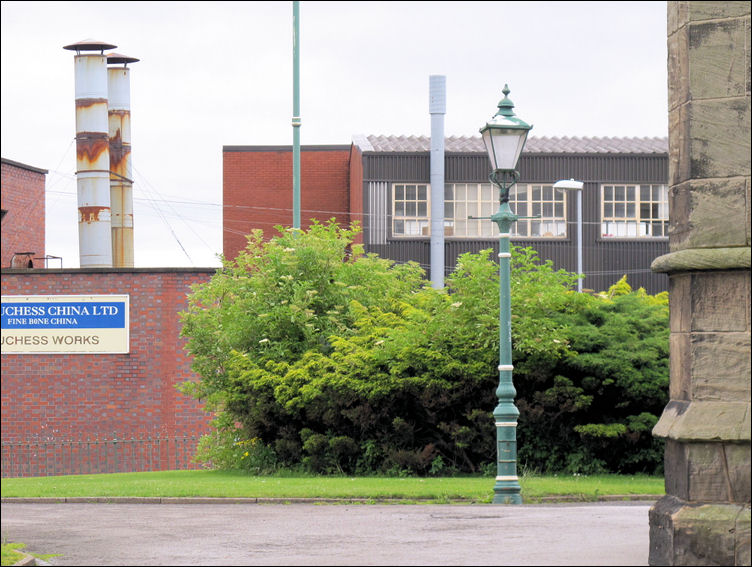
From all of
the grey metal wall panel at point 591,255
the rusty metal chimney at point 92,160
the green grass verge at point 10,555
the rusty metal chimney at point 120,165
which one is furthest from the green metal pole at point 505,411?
the grey metal wall panel at point 591,255

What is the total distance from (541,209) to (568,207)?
3.19 feet

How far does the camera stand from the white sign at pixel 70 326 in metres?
31.5

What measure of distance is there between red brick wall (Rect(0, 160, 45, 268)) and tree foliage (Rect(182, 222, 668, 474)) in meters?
21.5

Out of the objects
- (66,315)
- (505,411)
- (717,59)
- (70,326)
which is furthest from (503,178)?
(70,326)

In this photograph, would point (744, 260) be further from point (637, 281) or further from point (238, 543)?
point (637, 281)

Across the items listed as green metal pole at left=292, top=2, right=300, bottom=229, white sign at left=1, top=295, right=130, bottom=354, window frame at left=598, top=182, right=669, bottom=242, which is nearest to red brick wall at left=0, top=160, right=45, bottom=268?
white sign at left=1, top=295, right=130, bottom=354

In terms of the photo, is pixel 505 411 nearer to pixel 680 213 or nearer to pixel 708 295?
pixel 680 213

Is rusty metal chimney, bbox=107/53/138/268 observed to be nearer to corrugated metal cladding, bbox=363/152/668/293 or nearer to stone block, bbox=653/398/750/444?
corrugated metal cladding, bbox=363/152/668/293

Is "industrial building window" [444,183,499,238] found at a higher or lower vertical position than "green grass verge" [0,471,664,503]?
higher

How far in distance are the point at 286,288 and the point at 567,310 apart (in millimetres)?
5611

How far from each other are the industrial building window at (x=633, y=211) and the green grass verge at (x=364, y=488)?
24.2 metres

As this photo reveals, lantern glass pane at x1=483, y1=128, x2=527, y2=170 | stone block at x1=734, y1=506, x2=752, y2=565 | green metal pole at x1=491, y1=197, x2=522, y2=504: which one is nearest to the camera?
stone block at x1=734, y1=506, x2=752, y2=565

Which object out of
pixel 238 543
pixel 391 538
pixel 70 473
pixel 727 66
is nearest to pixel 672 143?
pixel 727 66

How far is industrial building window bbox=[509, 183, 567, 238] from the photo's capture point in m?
42.8
